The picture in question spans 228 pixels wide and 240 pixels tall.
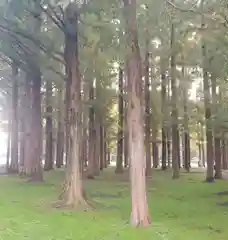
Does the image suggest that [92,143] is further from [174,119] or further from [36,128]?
[174,119]

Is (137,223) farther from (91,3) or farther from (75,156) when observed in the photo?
(91,3)

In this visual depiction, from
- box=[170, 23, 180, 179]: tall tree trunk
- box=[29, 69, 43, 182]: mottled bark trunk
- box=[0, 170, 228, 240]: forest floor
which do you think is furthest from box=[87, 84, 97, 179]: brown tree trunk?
box=[0, 170, 228, 240]: forest floor

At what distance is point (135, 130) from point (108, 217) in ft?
9.27

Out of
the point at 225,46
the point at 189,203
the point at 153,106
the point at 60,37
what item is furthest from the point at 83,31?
the point at 153,106

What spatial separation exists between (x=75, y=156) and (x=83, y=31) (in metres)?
7.01

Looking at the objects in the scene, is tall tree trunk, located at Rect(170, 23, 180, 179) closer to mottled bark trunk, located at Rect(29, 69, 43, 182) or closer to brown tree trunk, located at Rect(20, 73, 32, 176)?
mottled bark trunk, located at Rect(29, 69, 43, 182)

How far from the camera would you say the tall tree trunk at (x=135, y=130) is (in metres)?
10.8

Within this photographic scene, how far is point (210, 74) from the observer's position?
2541cm

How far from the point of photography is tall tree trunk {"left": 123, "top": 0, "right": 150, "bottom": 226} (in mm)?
10750

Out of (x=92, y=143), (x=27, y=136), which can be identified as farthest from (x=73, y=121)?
(x=92, y=143)

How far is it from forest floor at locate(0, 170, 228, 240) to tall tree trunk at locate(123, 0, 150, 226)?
0.50 m

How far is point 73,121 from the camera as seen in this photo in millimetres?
15273

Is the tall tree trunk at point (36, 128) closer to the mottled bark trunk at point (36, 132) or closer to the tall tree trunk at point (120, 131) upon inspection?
the mottled bark trunk at point (36, 132)

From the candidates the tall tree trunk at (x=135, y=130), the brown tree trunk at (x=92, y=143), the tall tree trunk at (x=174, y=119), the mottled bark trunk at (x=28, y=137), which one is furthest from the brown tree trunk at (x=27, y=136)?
the tall tree trunk at (x=135, y=130)
